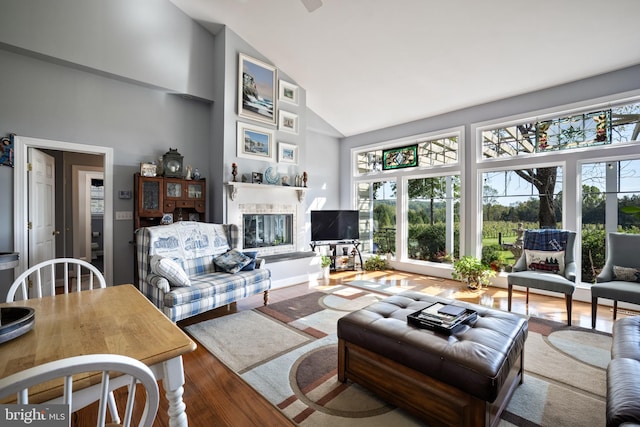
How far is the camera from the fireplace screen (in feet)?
15.8

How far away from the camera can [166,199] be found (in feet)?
13.6

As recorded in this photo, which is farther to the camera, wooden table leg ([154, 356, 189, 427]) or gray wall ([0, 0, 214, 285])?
gray wall ([0, 0, 214, 285])

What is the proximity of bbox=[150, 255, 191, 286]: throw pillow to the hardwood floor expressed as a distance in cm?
57

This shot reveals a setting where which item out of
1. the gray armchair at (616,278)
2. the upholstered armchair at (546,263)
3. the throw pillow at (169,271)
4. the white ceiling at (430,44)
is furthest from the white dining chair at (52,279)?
the gray armchair at (616,278)

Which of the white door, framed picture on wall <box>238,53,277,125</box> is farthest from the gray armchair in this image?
the white door

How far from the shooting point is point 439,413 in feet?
5.14

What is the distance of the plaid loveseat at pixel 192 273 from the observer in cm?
284

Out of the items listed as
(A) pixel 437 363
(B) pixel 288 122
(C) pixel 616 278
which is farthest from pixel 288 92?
(C) pixel 616 278

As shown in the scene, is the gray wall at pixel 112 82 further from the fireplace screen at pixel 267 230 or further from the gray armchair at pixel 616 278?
the gray armchair at pixel 616 278

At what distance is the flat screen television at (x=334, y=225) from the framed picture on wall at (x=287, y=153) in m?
1.12

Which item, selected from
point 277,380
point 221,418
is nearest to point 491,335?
point 277,380

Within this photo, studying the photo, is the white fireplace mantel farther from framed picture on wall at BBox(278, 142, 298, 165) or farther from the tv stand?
the tv stand

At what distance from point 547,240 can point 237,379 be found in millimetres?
3874

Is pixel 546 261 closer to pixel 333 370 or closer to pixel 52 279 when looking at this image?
pixel 333 370
